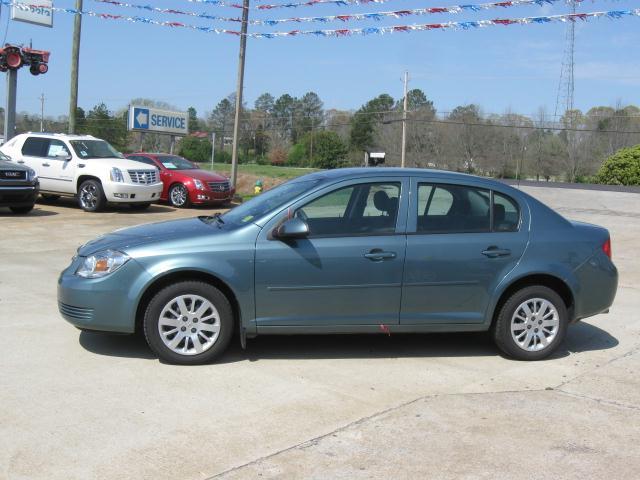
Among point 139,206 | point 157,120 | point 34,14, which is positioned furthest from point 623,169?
point 34,14

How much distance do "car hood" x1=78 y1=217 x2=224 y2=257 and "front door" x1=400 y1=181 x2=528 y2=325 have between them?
164cm

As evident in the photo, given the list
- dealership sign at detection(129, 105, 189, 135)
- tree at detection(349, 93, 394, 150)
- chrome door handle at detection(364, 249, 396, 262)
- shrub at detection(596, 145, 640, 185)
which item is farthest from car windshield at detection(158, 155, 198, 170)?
tree at detection(349, 93, 394, 150)

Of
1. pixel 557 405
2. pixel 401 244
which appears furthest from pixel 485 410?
pixel 401 244

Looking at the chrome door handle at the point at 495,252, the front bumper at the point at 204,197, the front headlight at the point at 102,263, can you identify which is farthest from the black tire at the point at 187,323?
the front bumper at the point at 204,197

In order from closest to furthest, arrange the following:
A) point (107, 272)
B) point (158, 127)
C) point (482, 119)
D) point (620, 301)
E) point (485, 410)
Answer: point (485, 410) < point (107, 272) < point (620, 301) < point (158, 127) < point (482, 119)

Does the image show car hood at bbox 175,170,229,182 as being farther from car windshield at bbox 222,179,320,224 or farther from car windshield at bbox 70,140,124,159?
car windshield at bbox 222,179,320,224

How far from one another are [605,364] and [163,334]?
374cm

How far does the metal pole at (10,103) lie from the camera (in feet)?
76.8

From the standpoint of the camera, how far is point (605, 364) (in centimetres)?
627

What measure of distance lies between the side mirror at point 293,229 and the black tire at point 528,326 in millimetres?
1864

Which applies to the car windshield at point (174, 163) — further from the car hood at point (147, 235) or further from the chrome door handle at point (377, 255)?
the chrome door handle at point (377, 255)

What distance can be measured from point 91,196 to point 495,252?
527 inches

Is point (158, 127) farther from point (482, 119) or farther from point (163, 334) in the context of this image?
point (482, 119)

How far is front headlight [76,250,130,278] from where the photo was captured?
5707mm
